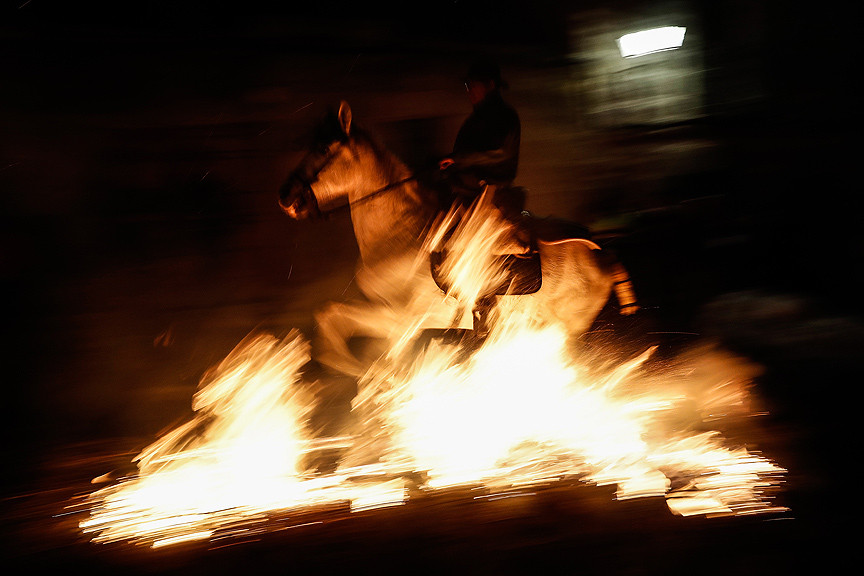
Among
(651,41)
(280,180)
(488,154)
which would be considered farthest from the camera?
(651,41)

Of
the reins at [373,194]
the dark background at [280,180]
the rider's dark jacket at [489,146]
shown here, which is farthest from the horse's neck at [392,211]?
the dark background at [280,180]

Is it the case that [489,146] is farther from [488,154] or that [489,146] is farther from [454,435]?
[454,435]

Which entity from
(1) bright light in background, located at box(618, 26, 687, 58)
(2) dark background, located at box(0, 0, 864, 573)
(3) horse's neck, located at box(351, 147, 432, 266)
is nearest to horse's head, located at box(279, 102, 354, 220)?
(3) horse's neck, located at box(351, 147, 432, 266)

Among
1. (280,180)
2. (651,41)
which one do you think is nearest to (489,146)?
(280,180)

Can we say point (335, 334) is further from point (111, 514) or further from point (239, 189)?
point (239, 189)

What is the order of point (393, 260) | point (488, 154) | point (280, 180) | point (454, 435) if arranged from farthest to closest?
point (280, 180) → point (454, 435) → point (393, 260) → point (488, 154)

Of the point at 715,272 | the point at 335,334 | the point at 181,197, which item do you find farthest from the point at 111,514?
the point at 715,272

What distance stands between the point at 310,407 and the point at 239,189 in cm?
269

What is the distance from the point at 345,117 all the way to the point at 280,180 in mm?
2490

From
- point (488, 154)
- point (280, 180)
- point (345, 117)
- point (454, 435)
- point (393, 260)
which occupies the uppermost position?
point (280, 180)

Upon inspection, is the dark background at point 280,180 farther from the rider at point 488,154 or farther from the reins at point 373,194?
the reins at point 373,194

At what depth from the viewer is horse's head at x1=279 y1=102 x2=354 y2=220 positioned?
464 cm

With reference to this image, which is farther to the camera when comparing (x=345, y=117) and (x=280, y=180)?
(x=280, y=180)

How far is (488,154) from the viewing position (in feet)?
15.1
